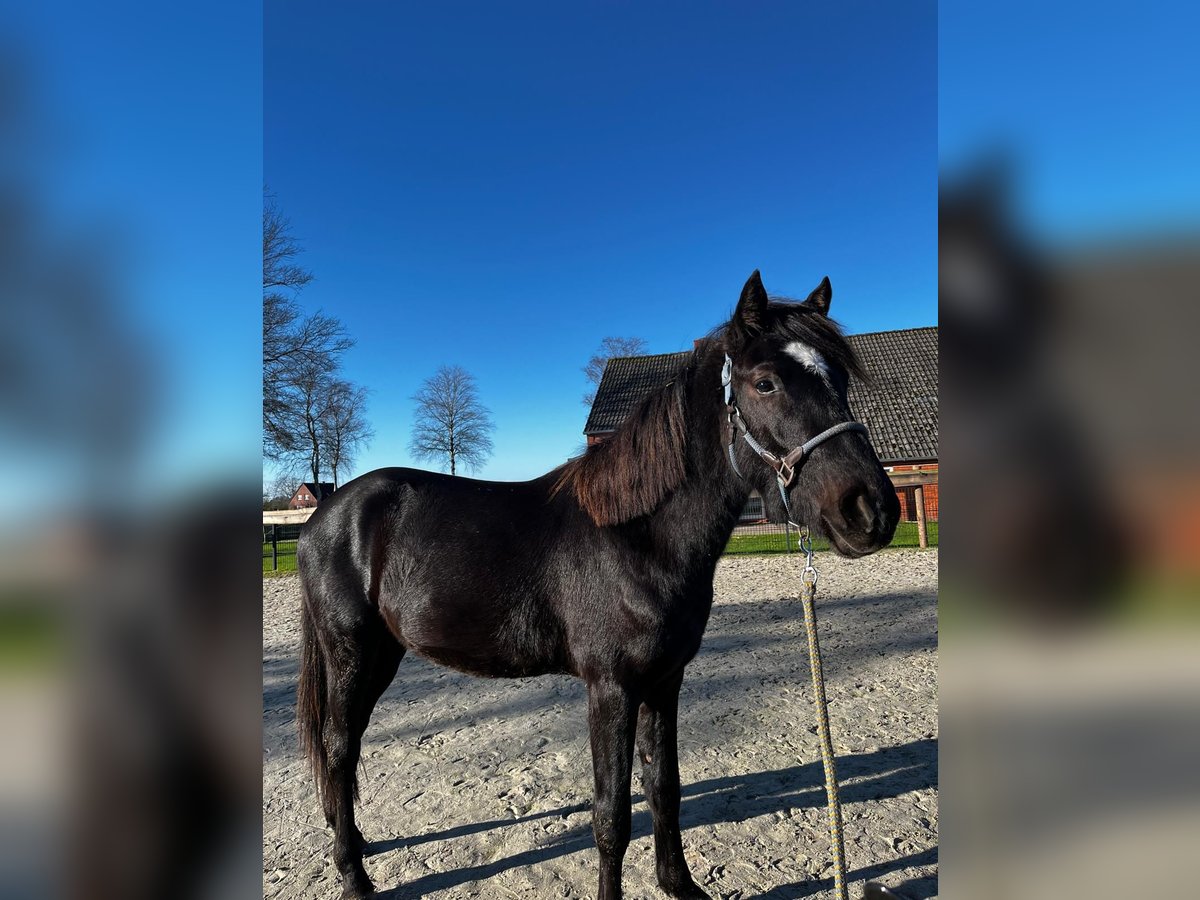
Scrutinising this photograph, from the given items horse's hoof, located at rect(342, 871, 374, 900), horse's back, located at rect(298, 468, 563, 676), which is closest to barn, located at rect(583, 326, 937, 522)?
horse's back, located at rect(298, 468, 563, 676)

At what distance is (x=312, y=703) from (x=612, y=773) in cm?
175

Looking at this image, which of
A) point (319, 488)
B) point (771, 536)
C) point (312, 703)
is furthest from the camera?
point (771, 536)

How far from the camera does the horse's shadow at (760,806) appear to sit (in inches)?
118

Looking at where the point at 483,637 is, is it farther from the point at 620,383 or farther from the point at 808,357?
the point at 620,383

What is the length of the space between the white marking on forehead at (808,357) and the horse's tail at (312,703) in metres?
2.73

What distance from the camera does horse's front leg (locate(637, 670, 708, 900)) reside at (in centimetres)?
288

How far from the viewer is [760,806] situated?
360 cm

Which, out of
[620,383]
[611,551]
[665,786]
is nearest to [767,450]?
[611,551]

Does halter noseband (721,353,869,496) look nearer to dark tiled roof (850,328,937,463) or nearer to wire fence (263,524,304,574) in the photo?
wire fence (263,524,304,574)
